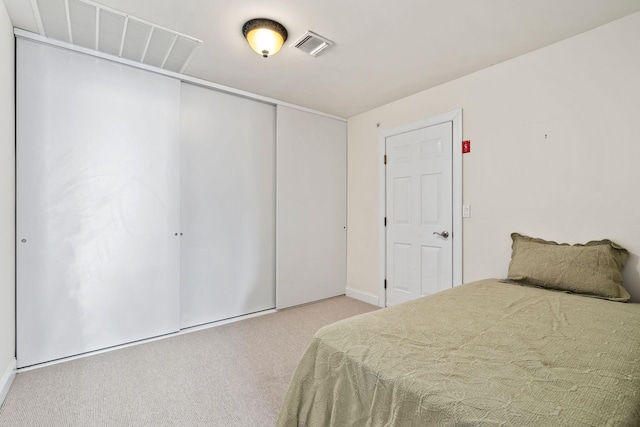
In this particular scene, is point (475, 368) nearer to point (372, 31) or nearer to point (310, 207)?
point (372, 31)

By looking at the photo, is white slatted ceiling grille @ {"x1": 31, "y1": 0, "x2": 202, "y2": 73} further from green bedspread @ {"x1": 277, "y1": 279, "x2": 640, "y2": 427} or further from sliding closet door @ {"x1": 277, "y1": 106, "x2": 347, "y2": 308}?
green bedspread @ {"x1": 277, "y1": 279, "x2": 640, "y2": 427}

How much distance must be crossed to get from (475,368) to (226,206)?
273 cm

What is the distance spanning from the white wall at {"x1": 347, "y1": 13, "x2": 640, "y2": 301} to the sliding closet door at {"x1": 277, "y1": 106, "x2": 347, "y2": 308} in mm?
1301

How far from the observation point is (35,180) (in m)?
2.23

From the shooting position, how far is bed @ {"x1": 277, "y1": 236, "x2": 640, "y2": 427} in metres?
0.85

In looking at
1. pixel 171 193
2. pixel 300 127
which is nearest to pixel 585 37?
pixel 300 127

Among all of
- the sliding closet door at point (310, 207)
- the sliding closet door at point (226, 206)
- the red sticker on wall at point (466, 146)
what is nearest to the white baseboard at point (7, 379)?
the sliding closet door at point (226, 206)

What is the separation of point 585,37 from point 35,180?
4.22 m

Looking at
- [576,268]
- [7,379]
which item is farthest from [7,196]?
[576,268]

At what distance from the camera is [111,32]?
2.20 meters

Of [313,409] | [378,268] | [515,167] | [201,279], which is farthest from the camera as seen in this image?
[378,268]

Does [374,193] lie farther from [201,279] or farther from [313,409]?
[313,409]

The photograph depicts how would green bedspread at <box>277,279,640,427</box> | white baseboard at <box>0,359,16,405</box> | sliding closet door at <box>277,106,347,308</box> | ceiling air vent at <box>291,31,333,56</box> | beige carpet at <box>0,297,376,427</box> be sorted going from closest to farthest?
green bedspread at <box>277,279,640,427</box> < beige carpet at <box>0,297,376,427</box> < white baseboard at <box>0,359,16,405</box> < ceiling air vent at <box>291,31,333,56</box> < sliding closet door at <box>277,106,347,308</box>

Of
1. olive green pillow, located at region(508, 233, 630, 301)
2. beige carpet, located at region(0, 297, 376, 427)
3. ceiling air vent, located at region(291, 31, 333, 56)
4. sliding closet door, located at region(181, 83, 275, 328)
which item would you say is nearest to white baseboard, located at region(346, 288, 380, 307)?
sliding closet door, located at region(181, 83, 275, 328)
